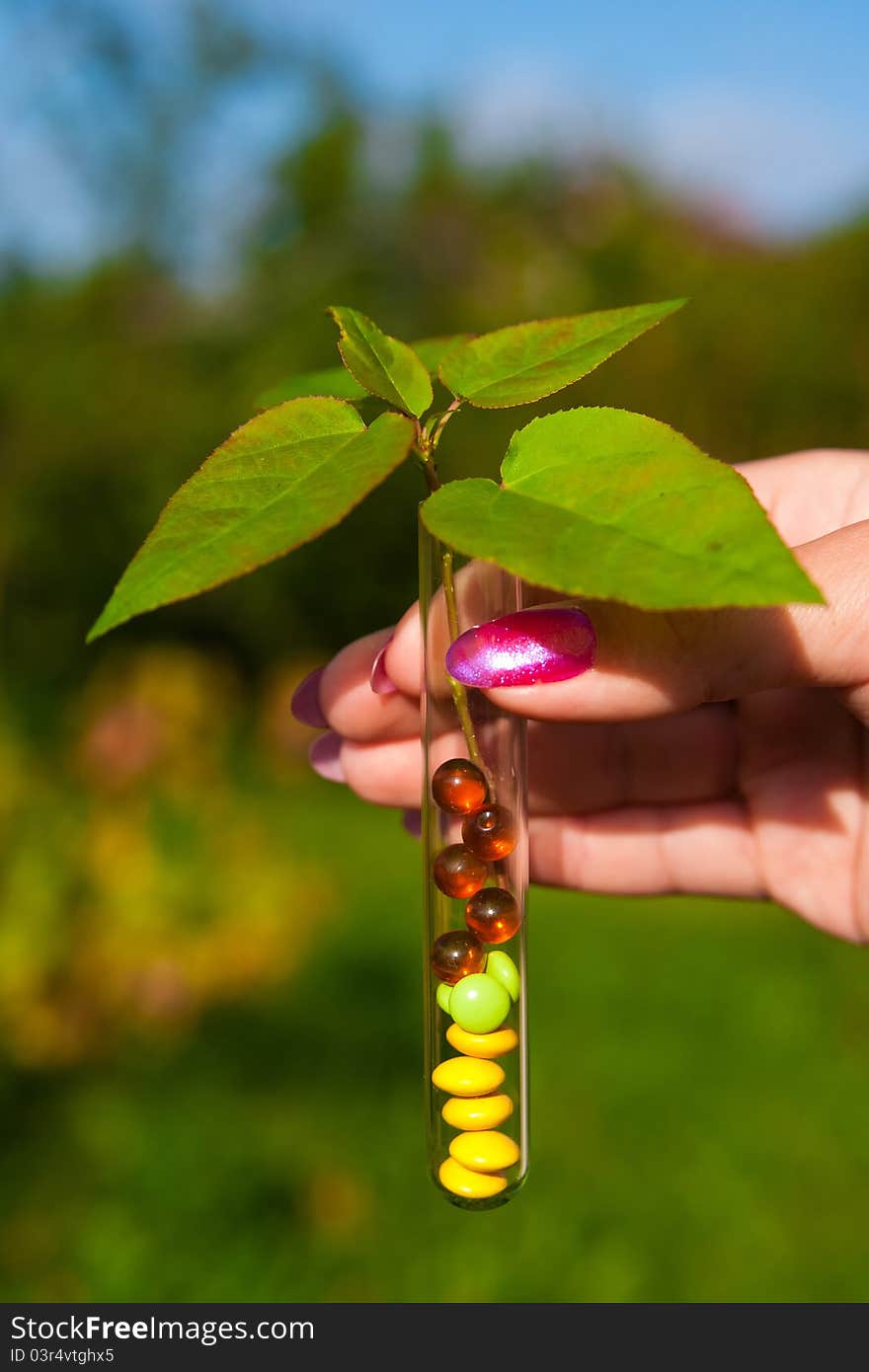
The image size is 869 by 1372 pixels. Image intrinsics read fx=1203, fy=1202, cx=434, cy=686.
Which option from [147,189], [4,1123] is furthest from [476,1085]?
[147,189]

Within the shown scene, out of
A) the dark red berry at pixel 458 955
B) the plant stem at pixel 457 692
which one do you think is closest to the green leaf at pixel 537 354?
the plant stem at pixel 457 692

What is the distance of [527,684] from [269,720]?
12.6 ft

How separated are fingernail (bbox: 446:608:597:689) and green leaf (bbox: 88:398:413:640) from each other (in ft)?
0.51

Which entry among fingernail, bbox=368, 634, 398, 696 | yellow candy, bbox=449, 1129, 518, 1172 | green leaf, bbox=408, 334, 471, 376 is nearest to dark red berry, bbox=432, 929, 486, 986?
yellow candy, bbox=449, 1129, 518, 1172

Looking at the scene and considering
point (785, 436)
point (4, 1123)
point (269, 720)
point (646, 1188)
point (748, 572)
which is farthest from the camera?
point (269, 720)

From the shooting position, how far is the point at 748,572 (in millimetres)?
545

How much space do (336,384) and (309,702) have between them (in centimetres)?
36

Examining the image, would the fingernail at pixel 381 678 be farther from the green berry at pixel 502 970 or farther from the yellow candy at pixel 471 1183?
the yellow candy at pixel 471 1183

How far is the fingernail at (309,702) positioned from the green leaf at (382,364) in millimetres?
399

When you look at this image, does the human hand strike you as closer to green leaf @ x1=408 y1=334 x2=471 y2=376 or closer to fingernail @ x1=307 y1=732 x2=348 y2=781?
fingernail @ x1=307 y1=732 x2=348 y2=781

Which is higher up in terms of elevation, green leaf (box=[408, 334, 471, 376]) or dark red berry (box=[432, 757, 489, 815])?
green leaf (box=[408, 334, 471, 376])

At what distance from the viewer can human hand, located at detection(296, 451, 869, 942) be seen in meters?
1.08

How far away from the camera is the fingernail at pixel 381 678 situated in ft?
3.20

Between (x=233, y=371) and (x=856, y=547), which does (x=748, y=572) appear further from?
(x=233, y=371)
